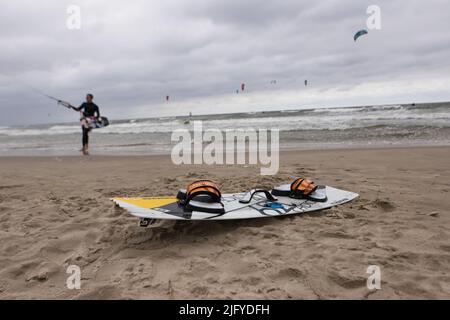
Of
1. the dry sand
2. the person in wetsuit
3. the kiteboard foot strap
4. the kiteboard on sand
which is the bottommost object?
the dry sand

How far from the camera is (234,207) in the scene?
10.7ft

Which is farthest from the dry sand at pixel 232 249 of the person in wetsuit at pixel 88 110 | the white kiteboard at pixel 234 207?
the person in wetsuit at pixel 88 110

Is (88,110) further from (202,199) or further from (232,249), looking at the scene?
(232,249)

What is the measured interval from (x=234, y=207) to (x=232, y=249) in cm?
77

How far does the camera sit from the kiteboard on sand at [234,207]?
281 cm

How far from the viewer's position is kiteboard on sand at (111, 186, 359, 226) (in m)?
2.81

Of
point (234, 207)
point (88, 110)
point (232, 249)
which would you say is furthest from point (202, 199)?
point (88, 110)

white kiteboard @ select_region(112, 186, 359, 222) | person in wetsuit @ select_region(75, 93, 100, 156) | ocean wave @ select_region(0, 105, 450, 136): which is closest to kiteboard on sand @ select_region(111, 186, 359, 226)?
white kiteboard @ select_region(112, 186, 359, 222)

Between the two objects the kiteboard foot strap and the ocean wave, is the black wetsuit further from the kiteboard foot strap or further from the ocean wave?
the ocean wave

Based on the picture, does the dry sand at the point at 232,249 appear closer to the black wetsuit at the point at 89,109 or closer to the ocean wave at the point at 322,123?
the black wetsuit at the point at 89,109

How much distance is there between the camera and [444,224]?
9.20 feet

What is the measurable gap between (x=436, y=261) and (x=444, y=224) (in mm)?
823

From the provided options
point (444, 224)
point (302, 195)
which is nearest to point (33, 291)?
point (302, 195)
